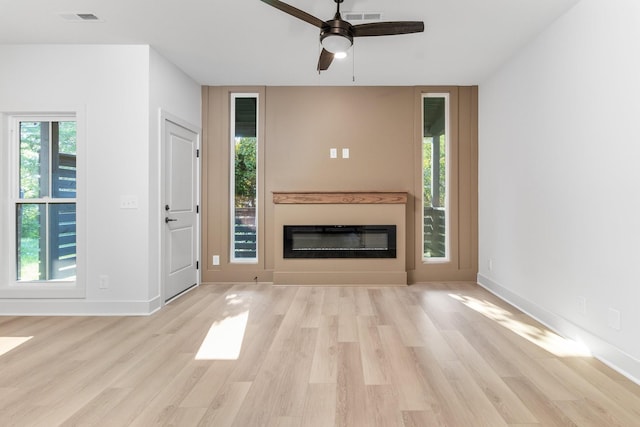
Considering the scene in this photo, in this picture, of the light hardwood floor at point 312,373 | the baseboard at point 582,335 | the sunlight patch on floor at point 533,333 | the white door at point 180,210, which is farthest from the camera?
the white door at point 180,210

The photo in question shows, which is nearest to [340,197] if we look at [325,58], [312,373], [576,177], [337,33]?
[325,58]

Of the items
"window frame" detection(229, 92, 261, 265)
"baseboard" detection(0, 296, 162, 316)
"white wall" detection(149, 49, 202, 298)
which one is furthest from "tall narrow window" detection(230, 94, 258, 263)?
"baseboard" detection(0, 296, 162, 316)

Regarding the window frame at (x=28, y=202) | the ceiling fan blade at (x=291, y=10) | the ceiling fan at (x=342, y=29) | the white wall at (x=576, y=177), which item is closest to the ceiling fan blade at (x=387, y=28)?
the ceiling fan at (x=342, y=29)

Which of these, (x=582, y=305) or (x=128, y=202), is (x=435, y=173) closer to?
(x=582, y=305)

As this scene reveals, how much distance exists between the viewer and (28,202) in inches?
136

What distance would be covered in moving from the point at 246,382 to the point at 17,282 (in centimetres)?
302

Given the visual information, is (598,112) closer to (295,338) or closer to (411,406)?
(411,406)

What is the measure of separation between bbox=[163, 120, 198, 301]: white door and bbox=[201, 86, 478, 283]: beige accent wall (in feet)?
0.65

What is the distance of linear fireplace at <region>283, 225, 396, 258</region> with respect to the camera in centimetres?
456

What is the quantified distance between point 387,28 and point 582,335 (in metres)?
2.73

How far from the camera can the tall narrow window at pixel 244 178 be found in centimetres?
479

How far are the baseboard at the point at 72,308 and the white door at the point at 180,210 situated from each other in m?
0.41

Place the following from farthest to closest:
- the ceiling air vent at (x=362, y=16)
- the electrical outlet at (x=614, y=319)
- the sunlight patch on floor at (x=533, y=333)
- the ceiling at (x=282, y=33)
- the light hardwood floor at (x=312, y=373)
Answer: the ceiling air vent at (x=362, y=16) < the ceiling at (x=282, y=33) < the sunlight patch on floor at (x=533, y=333) < the electrical outlet at (x=614, y=319) < the light hardwood floor at (x=312, y=373)

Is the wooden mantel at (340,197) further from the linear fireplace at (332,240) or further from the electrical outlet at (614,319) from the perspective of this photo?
the electrical outlet at (614,319)
